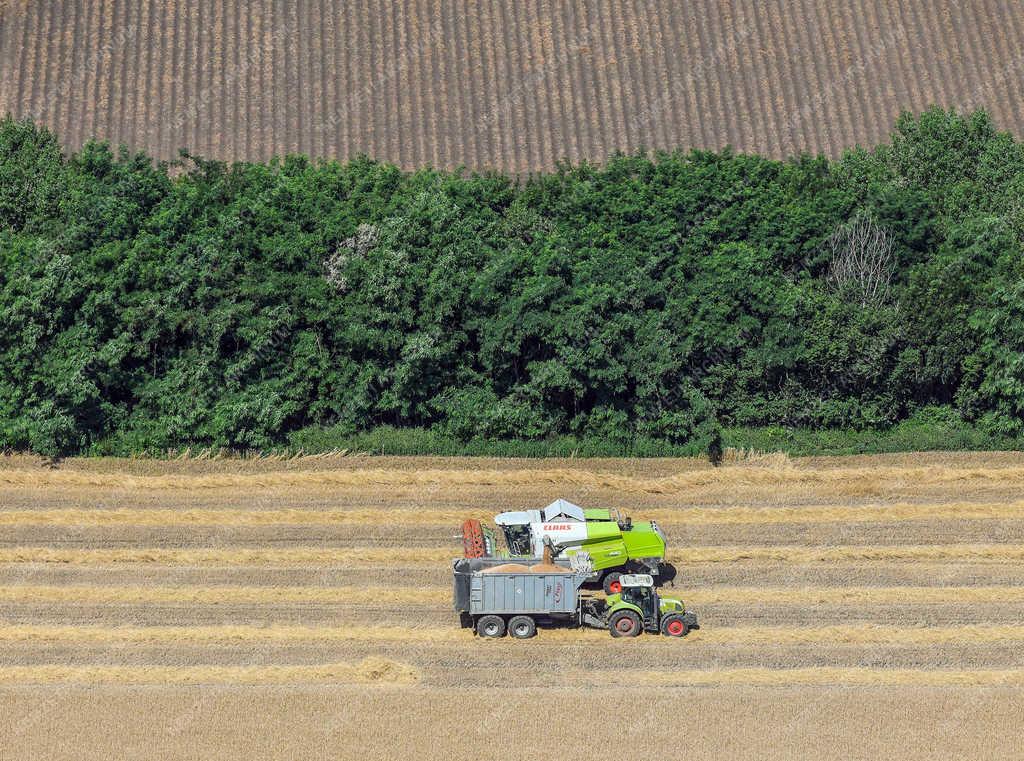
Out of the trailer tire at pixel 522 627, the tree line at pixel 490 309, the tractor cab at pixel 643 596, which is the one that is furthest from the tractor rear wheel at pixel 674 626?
the tree line at pixel 490 309

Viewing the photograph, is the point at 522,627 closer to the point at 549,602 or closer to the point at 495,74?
the point at 549,602

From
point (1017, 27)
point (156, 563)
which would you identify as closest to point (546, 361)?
point (156, 563)

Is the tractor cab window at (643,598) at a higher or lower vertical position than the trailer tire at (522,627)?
higher

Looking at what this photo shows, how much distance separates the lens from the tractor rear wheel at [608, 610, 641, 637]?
34.0m

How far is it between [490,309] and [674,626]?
39.9 feet

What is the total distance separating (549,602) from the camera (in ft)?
111

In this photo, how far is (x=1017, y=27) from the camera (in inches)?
2223

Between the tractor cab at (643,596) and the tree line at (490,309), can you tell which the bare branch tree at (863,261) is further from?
the tractor cab at (643,596)

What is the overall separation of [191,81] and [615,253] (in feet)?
69.5

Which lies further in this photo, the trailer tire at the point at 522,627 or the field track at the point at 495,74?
the field track at the point at 495,74

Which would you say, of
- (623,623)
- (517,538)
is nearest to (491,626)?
(517,538)

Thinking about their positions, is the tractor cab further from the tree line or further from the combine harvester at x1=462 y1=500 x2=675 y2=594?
the tree line

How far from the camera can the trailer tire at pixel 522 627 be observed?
34.1 m

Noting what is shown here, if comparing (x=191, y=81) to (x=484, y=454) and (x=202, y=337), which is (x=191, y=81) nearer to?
(x=202, y=337)
